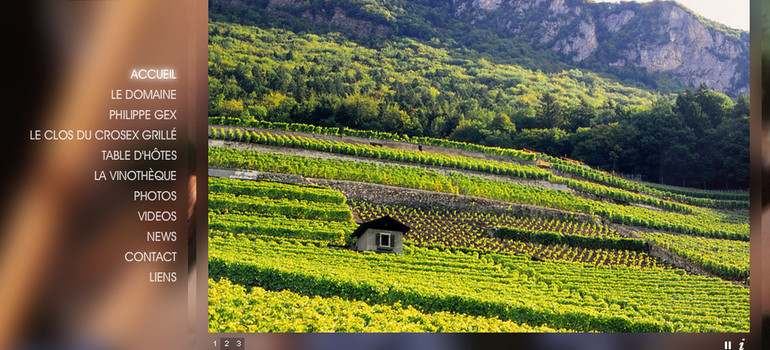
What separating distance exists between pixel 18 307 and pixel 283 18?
285 cm

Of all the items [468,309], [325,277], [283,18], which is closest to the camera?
[468,309]

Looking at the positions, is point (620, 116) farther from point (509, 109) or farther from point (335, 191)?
point (335, 191)

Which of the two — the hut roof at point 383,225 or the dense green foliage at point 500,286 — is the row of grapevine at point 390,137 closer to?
the hut roof at point 383,225

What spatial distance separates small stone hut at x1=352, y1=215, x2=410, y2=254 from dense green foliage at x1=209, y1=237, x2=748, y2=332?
81 mm

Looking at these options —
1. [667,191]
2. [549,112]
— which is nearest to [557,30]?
[549,112]

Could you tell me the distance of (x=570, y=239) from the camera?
480 centimetres

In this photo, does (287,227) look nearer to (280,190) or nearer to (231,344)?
(280,190)

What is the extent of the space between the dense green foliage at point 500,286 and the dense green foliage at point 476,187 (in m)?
0.51

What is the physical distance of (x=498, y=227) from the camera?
4.93 meters

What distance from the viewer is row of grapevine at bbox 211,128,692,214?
194 inches

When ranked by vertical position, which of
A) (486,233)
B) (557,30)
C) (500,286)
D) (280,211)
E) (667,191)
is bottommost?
(500,286)

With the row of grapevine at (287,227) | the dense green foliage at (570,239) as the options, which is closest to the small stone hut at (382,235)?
the row of grapevine at (287,227)

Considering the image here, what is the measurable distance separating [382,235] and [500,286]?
37.8 inches

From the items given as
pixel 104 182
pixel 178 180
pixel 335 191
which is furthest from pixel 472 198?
pixel 104 182
